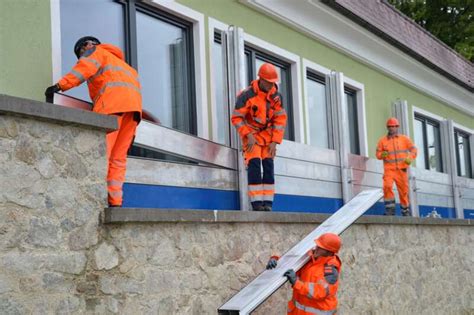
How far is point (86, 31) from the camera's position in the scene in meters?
7.86

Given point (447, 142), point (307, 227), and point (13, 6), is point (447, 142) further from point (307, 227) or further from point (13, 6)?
point (13, 6)

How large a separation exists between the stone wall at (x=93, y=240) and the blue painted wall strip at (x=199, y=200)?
3.82ft

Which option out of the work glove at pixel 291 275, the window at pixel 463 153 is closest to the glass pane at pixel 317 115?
the work glove at pixel 291 275

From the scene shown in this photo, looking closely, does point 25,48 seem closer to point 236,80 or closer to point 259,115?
point 259,115

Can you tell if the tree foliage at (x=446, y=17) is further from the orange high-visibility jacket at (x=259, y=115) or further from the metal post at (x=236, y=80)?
the orange high-visibility jacket at (x=259, y=115)

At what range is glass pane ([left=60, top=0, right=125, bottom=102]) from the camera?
24.8 feet

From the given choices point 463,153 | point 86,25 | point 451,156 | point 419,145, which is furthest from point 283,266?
point 463,153

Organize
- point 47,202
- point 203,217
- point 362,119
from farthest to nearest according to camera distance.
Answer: point 362,119, point 203,217, point 47,202

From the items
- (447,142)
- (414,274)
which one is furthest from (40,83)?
(447,142)

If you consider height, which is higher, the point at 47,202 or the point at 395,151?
the point at 395,151

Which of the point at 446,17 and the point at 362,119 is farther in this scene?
the point at 446,17

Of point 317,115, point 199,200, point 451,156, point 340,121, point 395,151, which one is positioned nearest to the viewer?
point 199,200

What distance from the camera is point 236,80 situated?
925 cm

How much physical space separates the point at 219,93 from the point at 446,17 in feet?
61.0
